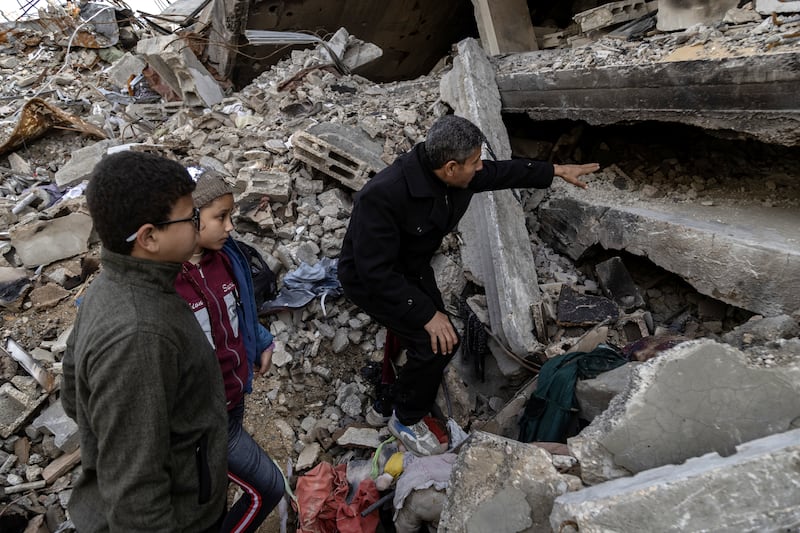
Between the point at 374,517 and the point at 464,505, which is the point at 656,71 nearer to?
the point at 464,505

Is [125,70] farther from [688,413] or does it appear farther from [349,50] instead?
[688,413]

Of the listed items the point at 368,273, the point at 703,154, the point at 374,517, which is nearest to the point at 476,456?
the point at 368,273

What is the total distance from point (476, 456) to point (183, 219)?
127 cm

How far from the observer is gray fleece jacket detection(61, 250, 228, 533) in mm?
1190

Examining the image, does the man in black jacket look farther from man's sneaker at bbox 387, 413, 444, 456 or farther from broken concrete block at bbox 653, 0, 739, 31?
broken concrete block at bbox 653, 0, 739, 31

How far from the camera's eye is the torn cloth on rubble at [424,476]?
247 cm

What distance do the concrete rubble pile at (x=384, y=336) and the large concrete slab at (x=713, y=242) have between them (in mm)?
216

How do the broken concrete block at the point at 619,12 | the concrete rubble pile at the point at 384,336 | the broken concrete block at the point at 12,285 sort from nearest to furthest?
the concrete rubble pile at the point at 384,336
the broken concrete block at the point at 12,285
the broken concrete block at the point at 619,12

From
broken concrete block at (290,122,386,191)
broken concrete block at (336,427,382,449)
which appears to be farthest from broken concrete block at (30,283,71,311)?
broken concrete block at (336,427,382,449)

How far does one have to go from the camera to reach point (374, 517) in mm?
2717

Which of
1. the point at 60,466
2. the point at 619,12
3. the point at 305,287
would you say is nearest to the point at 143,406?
the point at 60,466

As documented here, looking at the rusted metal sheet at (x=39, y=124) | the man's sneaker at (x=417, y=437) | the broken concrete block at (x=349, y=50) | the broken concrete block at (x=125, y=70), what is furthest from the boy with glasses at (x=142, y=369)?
the broken concrete block at (x=125, y=70)

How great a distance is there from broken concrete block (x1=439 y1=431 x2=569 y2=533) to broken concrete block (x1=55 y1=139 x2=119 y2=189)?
5.28 meters

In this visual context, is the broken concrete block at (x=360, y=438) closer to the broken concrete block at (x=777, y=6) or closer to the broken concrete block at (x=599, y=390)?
the broken concrete block at (x=599, y=390)
